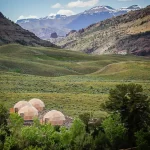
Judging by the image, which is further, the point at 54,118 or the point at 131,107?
the point at 54,118

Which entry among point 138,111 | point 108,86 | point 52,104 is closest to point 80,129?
point 138,111

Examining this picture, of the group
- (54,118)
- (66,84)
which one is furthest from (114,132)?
(66,84)

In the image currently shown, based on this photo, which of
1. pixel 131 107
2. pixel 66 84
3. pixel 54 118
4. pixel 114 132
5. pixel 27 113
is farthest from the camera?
pixel 66 84

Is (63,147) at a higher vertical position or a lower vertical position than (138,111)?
lower

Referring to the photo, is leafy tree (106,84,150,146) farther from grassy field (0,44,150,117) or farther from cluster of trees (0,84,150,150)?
grassy field (0,44,150,117)

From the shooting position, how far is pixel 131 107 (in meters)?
45.9

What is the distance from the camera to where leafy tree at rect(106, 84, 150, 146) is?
149ft

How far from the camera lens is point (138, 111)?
45750mm

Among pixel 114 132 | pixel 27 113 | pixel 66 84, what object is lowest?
pixel 27 113

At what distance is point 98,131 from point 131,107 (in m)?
5.95

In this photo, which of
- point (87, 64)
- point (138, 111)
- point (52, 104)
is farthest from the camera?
point (87, 64)

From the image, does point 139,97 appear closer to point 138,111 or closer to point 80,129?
point 138,111

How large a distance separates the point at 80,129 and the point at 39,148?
6.32 metres

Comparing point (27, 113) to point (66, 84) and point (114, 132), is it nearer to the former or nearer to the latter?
point (114, 132)
